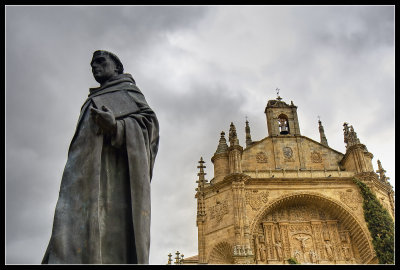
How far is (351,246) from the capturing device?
29172 mm

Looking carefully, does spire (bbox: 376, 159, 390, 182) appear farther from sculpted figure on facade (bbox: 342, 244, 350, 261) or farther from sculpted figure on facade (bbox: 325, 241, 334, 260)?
sculpted figure on facade (bbox: 325, 241, 334, 260)

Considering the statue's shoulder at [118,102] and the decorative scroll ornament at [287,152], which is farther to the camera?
the decorative scroll ornament at [287,152]

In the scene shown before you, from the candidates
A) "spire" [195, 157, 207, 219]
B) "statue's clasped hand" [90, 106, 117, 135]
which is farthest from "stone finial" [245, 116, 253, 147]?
"statue's clasped hand" [90, 106, 117, 135]

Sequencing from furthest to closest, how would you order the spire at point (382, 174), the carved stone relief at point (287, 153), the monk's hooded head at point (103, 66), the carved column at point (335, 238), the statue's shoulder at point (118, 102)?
the spire at point (382, 174) < the carved stone relief at point (287, 153) < the carved column at point (335, 238) < the monk's hooded head at point (103, 66) < the statue's shoulder at point (118, 102)

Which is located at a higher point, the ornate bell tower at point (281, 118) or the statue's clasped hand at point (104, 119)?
the ornate bell tower at point (281, 118)

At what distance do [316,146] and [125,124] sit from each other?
104 ft

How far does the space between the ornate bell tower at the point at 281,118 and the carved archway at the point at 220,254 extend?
10.1 meters

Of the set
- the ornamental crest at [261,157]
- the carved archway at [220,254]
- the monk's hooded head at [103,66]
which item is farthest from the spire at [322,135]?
the monk's hooded head at [103,66]

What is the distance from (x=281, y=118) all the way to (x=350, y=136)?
5.96 meters

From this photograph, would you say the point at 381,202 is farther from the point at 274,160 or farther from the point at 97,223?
the point at 97,223

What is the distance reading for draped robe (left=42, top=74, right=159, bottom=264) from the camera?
10.0 ft

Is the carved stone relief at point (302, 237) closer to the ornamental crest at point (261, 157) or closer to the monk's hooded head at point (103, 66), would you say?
the ornamental crest at point (261, 157)

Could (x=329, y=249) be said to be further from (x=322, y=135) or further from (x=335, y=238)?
(x=322, y=135)

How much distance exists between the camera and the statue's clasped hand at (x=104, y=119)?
3.37 m
